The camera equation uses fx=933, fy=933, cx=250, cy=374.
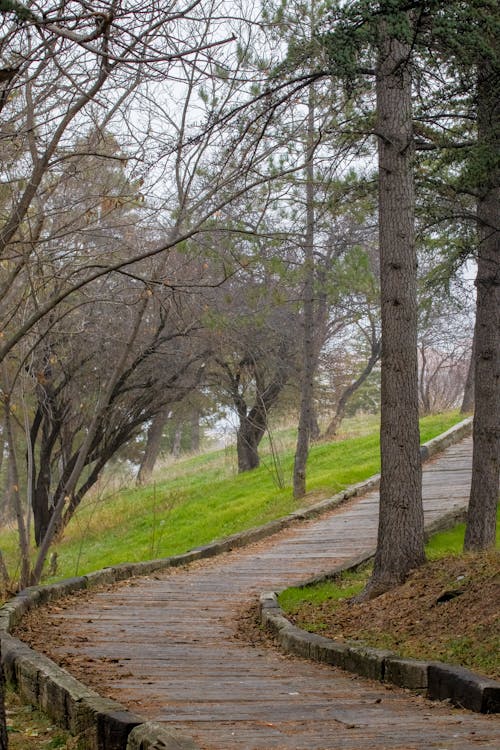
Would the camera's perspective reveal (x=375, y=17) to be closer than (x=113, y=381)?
Yes

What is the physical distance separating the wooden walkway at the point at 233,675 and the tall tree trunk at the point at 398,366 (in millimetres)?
1878

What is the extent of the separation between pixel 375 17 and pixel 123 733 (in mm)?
6575

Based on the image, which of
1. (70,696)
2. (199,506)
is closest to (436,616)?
(70,696)

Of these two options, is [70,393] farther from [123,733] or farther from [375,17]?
[123,733]

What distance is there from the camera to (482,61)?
9.79 m

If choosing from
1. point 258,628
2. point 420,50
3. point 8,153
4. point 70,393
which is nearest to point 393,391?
point 258,628

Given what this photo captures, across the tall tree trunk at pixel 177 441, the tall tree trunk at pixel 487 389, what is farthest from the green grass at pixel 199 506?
the tall tree trunk at pixel 177 441

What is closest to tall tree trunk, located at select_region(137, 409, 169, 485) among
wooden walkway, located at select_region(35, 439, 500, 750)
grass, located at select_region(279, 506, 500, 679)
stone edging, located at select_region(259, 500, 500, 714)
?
wooden walkway, located at select_region(35, 439, 500, 750)

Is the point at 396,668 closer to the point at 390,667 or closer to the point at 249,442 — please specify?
the point at 390,667

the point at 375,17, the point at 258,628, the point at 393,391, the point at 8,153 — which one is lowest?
the point at 258,628

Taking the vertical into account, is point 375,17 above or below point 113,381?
above

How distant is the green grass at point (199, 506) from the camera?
19219mm

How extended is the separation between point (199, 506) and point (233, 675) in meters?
16.4

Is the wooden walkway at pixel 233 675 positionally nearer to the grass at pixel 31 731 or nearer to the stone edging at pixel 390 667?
the stone edging at pixel 390 667
